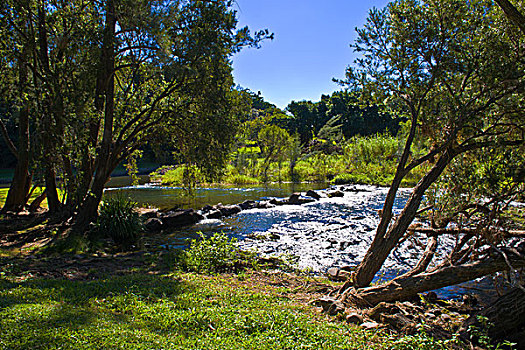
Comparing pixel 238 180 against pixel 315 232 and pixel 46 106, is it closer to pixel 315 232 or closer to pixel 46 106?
pixel 315 232

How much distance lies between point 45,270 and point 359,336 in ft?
21.4

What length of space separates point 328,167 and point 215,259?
33106 millimetres

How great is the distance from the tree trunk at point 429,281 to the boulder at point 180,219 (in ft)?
33.3

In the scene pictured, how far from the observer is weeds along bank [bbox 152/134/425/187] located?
1342 inches

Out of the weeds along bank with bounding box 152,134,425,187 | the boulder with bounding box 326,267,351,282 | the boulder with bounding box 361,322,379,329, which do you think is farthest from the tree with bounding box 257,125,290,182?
the boulder with bounding box 361,322,379,329

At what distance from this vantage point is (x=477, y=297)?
717 cm

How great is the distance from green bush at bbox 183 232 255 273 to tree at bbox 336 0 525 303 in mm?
3238

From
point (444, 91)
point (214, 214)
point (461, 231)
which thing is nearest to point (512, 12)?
point (444, 91)

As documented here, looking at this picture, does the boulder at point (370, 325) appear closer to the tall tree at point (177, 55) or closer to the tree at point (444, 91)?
the tree at point (444, 91)

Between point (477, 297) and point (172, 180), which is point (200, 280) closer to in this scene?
point (477, 297)

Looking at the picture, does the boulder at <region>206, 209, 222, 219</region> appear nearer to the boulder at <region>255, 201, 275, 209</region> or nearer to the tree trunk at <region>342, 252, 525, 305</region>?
the boulder at <region>255, 201, 275, 209</region>

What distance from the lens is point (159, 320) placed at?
437cm

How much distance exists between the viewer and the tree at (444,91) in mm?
5449

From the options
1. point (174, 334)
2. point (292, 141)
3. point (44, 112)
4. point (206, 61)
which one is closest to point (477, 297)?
point (174, 334)
